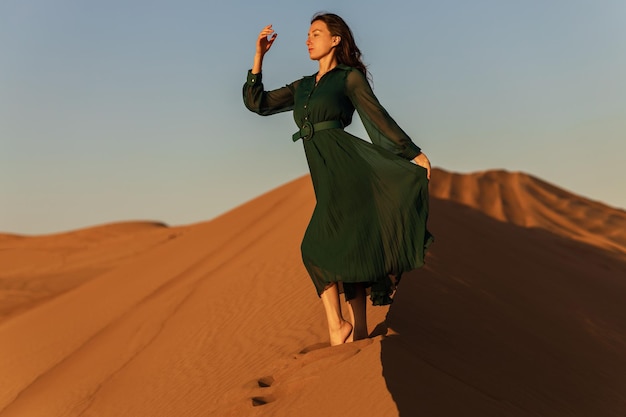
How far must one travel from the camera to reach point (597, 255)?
22016mm

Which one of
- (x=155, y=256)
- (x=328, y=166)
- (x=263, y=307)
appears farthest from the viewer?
(x=155, y=256)

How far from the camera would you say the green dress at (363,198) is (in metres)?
6.72

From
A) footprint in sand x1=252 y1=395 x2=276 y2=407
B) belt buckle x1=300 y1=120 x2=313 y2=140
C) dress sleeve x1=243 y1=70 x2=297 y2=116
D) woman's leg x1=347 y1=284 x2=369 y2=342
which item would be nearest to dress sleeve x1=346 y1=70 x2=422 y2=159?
belt buckle x1=300 y1=120 x2=313 y2=140

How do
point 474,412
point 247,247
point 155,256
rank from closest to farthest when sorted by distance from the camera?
point 474,412, point 247,247, point 155,256

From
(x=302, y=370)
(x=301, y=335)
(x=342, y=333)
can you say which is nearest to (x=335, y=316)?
(x=342, y=333)

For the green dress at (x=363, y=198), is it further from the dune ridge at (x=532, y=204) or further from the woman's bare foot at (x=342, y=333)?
the dune ridge at (x=532, y=204)

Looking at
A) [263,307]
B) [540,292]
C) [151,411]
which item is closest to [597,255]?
[540,292]

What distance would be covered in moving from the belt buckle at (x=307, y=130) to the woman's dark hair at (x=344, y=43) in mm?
486

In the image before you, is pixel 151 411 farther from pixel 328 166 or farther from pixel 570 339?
pixel 570 339

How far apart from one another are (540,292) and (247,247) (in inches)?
163

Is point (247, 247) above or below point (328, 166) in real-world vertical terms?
below

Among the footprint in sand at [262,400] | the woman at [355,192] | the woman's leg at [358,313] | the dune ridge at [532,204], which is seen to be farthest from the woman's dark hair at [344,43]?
the dune ridge at [532,204]

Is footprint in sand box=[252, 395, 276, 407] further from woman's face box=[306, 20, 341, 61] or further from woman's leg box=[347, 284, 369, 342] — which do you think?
woman's face box=[306, 20, 341, 61]

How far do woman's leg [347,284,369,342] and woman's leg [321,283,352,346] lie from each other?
6 centimetres
